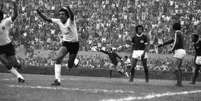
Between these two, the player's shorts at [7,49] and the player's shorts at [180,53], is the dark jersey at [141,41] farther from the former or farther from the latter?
the player's shorts at [7,49]

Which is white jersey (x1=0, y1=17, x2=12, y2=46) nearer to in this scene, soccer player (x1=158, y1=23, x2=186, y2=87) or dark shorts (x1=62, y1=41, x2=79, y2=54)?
dark shorts (x1=62, y1=41, x2=79, y2=54)

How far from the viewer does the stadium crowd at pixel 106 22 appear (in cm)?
3089

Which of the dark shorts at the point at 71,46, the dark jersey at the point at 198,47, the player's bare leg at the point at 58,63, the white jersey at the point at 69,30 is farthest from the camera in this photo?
the dark jersey at the point at 198,47

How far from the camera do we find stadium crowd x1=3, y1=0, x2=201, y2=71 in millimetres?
30891

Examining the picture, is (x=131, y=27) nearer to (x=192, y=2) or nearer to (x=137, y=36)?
(x=192, y=2)

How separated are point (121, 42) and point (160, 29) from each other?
2.95m

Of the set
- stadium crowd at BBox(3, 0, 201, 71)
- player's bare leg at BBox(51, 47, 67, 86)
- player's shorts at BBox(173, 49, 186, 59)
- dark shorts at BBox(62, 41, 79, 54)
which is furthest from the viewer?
stadium crowd at BBox(3, 0, 201, 71)

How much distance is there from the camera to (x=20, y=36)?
1243 inches

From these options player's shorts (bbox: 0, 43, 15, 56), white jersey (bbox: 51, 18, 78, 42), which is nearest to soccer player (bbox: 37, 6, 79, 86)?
white jersey (bbox: 51, 18, 78, 42)

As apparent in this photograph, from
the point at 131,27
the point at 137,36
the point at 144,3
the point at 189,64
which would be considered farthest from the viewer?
the point at 144,3

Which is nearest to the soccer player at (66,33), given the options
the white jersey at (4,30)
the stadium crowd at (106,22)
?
the white jersey at (4,30)

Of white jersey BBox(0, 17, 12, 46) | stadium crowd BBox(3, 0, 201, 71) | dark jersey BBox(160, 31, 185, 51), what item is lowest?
stadium crowd BBox(3, 0, 201, 71)

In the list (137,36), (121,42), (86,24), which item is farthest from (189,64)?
(86,24)

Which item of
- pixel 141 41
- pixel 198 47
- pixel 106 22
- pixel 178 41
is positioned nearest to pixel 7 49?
pixel 178 41
